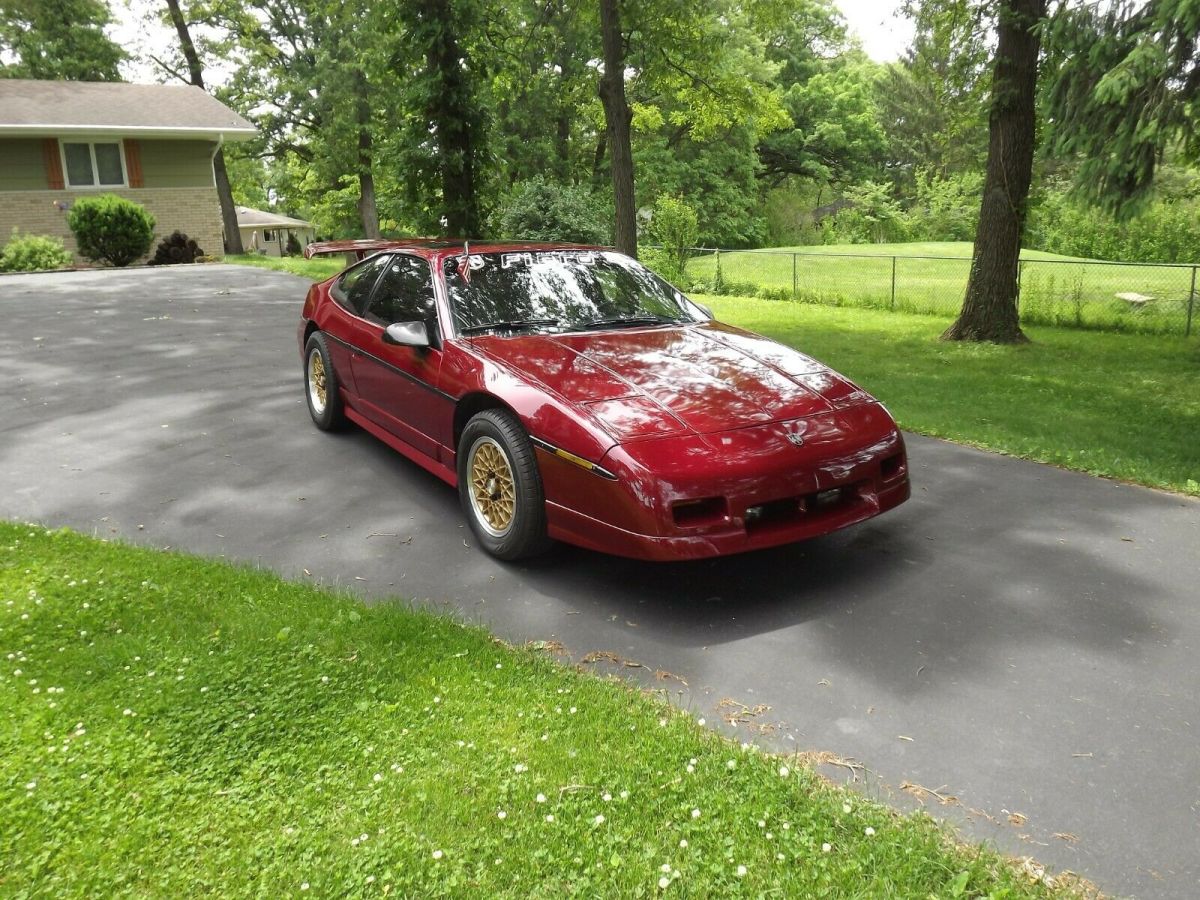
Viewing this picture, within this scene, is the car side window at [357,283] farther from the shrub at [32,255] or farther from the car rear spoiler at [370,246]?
the shrub at [32,255]

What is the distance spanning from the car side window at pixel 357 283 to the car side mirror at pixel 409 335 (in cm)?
116

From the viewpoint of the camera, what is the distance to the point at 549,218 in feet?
55.9

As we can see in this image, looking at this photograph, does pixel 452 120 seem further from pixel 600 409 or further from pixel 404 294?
pixel 600 409

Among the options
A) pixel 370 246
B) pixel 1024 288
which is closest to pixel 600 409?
Answer: pixel 370 246

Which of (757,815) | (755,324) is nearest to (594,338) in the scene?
(757,815)

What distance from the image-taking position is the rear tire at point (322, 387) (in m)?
6.53

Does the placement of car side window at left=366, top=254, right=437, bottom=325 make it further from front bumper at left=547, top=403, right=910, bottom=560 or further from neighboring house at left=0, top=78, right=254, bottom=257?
neighboring house at left=0, top=78, right=254, bottom=257

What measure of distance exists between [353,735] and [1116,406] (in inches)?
297

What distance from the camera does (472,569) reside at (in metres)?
4.45

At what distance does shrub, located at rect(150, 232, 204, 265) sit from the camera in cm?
2324

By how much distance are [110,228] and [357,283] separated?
1897 cm

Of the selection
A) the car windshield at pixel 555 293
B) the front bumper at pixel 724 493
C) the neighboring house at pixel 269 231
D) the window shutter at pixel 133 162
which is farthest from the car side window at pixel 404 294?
the neighboring house at pixel 269 231

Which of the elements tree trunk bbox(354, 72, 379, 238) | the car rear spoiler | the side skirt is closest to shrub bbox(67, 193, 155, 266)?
tree trunk bbox(354, 72, 379, 238)

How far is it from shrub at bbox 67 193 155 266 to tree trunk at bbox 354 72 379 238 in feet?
38.1
